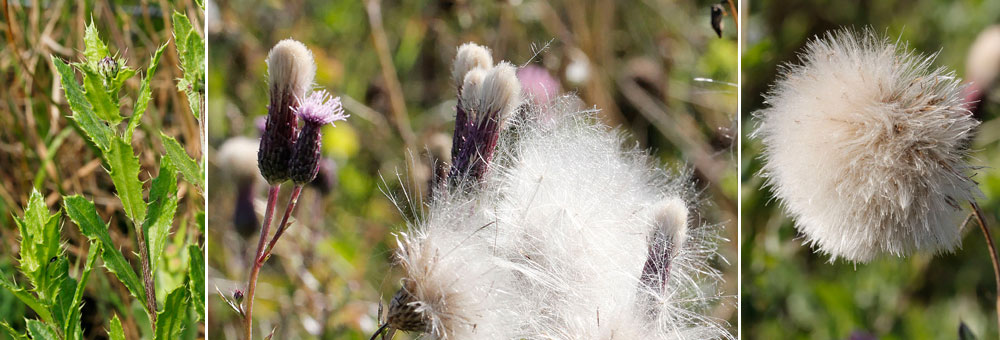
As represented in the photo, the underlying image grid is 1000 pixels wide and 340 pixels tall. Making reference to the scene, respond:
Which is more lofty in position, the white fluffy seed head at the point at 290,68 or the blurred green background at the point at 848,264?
the white fluffy seed head at the point at 290,68

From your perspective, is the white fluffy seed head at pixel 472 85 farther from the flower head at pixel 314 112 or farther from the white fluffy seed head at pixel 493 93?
the flower head at pixel 314 112

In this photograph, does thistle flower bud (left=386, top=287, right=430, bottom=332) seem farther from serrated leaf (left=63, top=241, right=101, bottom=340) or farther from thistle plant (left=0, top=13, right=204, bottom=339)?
serrated leaf (left=63, top=241, right=101, bottom=340)

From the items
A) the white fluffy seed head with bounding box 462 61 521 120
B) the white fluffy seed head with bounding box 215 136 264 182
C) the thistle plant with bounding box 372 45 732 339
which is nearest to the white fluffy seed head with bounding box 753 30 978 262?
the thistle plant with bounding box 372 45 732 339

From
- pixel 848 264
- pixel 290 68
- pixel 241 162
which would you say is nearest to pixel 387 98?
pixel 241 162

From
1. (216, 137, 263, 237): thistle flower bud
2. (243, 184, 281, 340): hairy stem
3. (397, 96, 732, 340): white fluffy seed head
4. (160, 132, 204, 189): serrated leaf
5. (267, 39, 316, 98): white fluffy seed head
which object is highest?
(267, 39, 316, 98): white fluffy seed head

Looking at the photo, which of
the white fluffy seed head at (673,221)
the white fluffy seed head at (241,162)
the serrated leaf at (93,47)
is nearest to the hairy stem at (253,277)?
the serrated leaf at (93,47)
